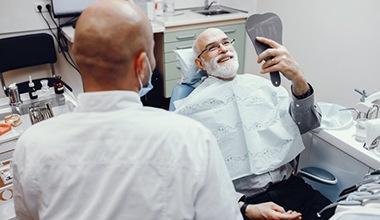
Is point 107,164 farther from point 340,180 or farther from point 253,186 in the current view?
point 340,180

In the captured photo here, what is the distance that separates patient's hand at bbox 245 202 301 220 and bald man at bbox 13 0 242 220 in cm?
70

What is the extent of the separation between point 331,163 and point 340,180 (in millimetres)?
92

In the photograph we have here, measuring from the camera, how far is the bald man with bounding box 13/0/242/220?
750 mm

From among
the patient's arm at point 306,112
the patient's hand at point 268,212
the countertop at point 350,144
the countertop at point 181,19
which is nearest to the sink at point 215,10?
the countertop at point 181,19

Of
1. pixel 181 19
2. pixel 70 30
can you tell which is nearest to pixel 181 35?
pixel 181 19

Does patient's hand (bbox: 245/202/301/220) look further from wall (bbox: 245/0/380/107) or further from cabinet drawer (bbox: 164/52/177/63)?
cabinet drawer (bbox: 164/52/177/63)

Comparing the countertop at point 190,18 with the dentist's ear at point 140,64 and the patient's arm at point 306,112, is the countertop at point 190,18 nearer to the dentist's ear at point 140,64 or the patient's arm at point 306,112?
the patient's arm at point 306,112

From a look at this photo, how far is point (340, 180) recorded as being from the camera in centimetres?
162

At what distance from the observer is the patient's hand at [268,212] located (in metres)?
1.39

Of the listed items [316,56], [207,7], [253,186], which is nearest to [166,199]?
[253,186]

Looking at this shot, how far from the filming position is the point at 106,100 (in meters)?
0.77

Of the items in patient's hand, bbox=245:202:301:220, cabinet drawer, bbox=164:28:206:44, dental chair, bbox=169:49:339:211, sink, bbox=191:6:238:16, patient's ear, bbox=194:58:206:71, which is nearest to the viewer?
patient's hand, bbox=245:202:301:220

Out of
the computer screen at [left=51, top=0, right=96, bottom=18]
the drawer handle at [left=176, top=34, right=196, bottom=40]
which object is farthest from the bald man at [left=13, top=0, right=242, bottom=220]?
the computer screen at [left=51, top=0, right=96, bottom=18]

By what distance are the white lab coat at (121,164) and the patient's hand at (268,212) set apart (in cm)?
70
